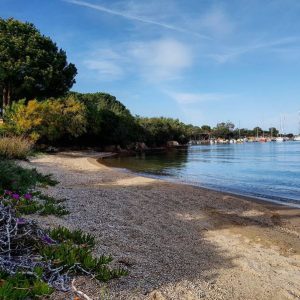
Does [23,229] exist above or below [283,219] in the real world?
above

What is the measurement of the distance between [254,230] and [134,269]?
5448 mm

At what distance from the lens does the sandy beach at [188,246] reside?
4.48 metres

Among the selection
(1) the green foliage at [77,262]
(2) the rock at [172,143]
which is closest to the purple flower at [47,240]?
(1) the green foliage at [77,262]

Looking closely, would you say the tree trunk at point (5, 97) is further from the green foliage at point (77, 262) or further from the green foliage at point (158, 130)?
the green foliage at point (77, 262)

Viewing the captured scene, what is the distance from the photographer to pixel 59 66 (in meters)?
49.9

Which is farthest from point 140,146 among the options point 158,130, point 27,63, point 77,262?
point 77,262

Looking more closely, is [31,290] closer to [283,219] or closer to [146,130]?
[283,219]

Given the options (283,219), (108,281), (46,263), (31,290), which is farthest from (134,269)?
(283,219)

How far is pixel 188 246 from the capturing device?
6.93m

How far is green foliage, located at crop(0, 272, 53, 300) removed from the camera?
3341 millimetres

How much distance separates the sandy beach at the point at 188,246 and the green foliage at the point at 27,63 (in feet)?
121

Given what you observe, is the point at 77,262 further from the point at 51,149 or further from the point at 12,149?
the point at 51,149

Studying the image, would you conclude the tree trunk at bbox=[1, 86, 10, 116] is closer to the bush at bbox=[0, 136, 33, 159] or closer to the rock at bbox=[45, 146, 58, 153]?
the rock at bbox=[45, 146, 58, 153]

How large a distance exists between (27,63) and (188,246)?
42.4 meters
